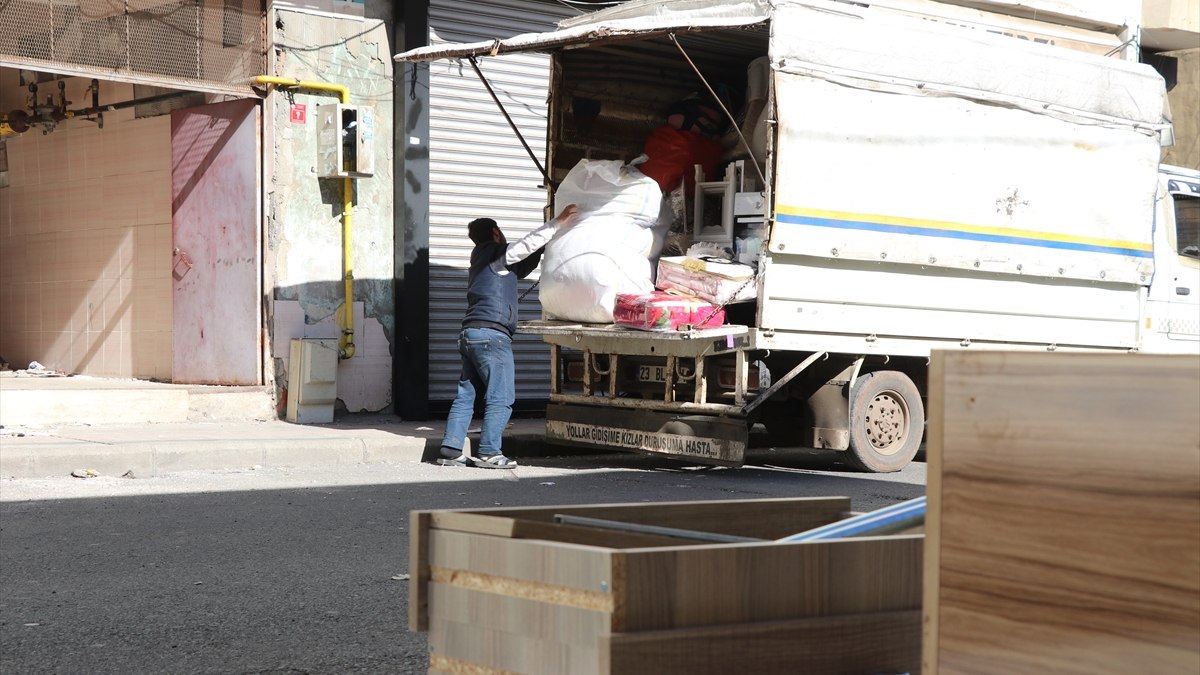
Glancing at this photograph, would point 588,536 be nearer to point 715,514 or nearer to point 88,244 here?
point 715,514

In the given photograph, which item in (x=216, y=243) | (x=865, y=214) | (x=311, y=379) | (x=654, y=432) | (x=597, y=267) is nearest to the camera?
(x=865, y=214)

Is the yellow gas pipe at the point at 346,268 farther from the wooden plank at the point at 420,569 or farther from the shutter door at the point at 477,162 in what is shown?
the wooden plank at the point at 420,569

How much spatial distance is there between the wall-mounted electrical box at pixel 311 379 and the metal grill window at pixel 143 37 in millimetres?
2445

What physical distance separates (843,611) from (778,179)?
7738 millimetres

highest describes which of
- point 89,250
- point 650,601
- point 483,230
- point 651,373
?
point 483,230

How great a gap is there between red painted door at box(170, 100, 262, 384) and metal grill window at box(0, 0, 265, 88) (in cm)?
52

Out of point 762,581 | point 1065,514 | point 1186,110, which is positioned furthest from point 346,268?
point 1186,110

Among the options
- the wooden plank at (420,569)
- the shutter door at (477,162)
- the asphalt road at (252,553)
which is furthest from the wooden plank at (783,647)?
the shutter door at (477,162)

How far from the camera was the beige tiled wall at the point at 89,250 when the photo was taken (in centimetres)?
1380

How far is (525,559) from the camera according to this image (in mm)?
1839

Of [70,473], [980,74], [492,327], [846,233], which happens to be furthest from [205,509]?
[980,74]

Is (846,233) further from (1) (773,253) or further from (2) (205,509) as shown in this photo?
(2) (205,509)

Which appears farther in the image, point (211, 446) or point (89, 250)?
point (89, 250)

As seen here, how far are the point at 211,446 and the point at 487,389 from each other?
206cm
